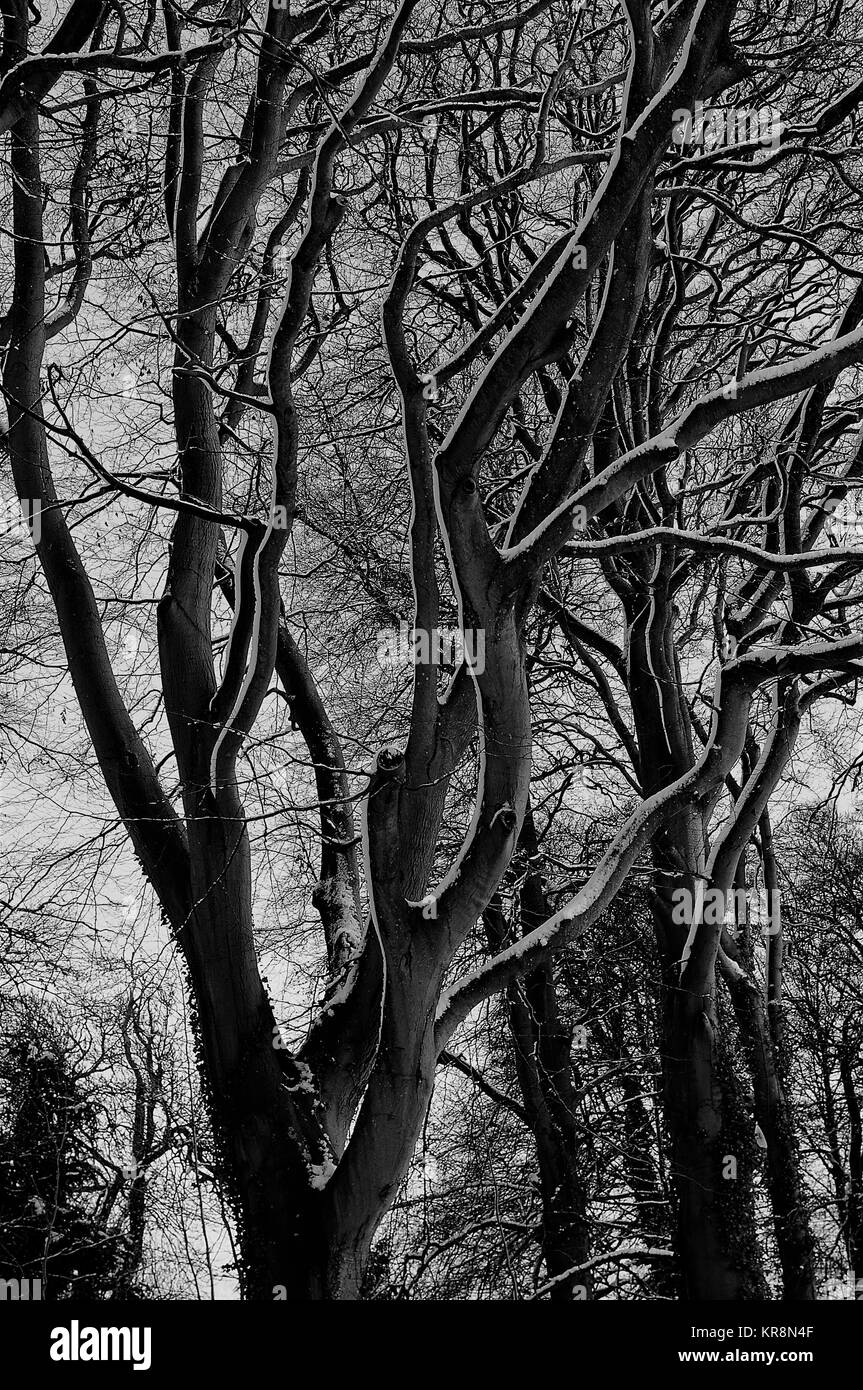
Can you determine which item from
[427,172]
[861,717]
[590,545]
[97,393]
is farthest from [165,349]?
[861,717]

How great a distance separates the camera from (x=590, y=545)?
19.2ft

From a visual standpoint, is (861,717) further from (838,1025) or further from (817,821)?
(838,1025)

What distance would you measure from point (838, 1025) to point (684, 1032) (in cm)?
653

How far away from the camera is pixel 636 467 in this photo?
17.1 ft

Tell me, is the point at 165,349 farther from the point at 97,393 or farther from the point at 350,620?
the point at 350,620

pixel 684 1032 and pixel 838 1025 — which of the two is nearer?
pixel 684 1032

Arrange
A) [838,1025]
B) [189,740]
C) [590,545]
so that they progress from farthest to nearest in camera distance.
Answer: [838,1025]
[189,740]
[590,545]

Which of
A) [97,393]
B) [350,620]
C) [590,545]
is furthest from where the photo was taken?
[350,620]

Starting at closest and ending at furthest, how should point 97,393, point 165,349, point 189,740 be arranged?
point 189,740 → point 97,393 → point 165,349

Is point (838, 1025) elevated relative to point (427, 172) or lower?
lower
